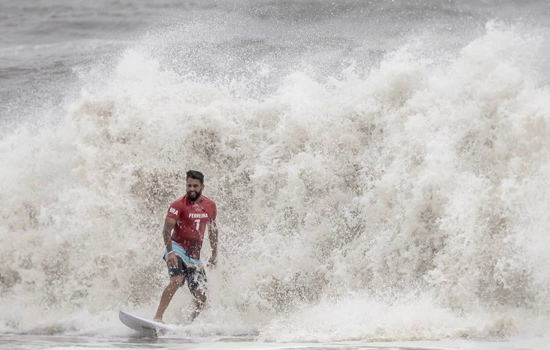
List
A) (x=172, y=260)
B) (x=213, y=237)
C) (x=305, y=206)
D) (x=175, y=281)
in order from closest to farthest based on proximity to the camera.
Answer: (x=172, y=260) → (x=175, y=281) → (x=213, y=237) → (x=305, y=206)

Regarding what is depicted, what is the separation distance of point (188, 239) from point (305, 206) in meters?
1.58

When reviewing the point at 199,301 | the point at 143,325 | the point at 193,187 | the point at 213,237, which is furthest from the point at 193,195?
the point at 143,325

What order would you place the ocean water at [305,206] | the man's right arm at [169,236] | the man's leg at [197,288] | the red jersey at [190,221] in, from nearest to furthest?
the ocean water at [305,206] → the man's right arm at [169,236] → the red jersey at [190,221] → the man's leg at [197,288]

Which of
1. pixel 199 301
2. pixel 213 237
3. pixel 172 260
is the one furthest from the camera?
pixel 213 237

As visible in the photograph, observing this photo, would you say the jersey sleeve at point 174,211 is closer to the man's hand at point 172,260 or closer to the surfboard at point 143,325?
the man's hand at point 172,260

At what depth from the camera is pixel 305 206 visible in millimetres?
8312

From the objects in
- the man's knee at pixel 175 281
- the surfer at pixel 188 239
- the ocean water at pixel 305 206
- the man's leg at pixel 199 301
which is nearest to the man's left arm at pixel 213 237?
the surfer at pixel 188 239

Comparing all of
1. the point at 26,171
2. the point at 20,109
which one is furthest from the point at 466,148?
the point at 20,109

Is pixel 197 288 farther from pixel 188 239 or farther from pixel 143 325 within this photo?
pixel 143 325

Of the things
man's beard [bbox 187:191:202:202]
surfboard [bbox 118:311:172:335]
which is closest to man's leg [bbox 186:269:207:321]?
surfboard [bbox 118:311:172:335]

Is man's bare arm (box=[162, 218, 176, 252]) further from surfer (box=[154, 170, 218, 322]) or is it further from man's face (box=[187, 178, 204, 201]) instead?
man's face (box=[187, 178, 204, 201])

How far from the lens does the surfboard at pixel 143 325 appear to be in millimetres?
6945

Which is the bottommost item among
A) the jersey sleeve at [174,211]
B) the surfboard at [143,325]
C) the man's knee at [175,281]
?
the surfboard at [143,325]

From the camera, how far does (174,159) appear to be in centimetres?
898
